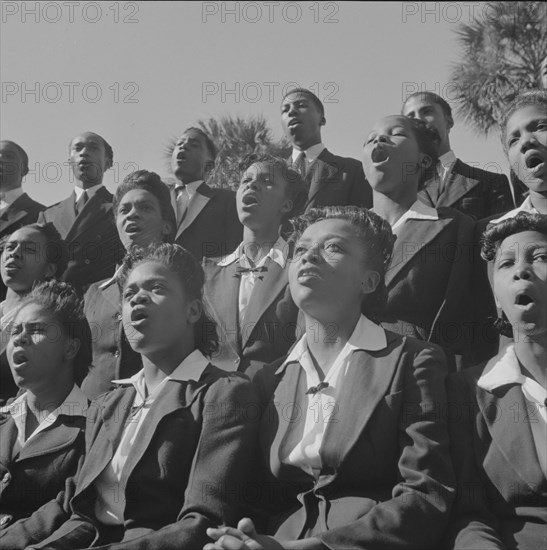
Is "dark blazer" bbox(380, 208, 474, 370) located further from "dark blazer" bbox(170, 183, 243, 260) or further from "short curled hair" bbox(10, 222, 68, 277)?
"short curled hair" bbox(10, 222, 68, 277)

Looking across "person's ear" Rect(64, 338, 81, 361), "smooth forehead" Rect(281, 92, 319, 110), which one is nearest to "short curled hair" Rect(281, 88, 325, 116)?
"smooth forehead" Rect(281, 92, 319, 110)

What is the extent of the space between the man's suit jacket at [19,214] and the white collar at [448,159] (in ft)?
9.76

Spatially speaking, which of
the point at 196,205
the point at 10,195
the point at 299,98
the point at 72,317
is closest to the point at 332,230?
the point at 72,317

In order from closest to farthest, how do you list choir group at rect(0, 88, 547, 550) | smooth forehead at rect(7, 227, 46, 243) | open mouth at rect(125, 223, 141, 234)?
choir group at rect(0, 88, 547, 550)
open mouth at rect(125, 223, 141, 234)
smooth forehead at rect(7, 227, 46, 243)

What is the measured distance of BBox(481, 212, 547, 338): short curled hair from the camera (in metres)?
3.96

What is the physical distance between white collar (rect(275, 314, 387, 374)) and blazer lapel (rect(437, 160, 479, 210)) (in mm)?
1915

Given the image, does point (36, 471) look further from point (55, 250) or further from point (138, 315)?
point (55, 250)

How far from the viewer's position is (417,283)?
4543 mm

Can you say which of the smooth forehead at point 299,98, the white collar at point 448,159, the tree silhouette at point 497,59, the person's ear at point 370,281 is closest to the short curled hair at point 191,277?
the person's ear at point 370,281

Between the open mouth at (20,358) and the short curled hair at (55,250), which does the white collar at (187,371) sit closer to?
the open mouth at (20,358)

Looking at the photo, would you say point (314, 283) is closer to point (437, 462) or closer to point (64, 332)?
point (437, 462)

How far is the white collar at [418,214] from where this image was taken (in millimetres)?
4773

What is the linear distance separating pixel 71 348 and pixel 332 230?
1.51 meters

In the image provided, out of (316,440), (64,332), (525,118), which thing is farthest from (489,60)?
(316,440)
